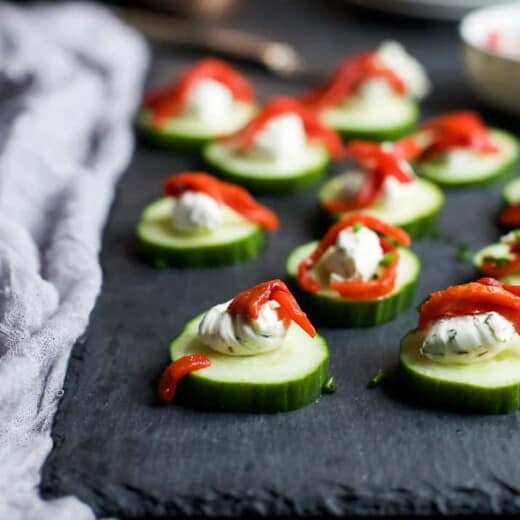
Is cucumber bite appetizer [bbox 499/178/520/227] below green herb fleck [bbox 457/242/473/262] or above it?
above

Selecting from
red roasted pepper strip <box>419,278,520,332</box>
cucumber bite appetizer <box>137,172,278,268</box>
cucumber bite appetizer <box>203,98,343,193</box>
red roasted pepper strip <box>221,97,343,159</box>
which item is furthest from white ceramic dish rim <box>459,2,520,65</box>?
red roasted pepper strip <box>419,278,520,332</box>

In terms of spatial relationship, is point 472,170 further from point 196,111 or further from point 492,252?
point 196,111

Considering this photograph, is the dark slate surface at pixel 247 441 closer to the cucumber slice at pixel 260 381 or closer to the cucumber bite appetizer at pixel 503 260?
the cucumber slice at pixel 260 381

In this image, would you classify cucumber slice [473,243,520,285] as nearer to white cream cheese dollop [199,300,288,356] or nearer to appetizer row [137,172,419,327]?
appetizer row [137,172,419,327]

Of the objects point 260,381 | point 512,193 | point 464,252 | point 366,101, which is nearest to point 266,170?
point 366,101

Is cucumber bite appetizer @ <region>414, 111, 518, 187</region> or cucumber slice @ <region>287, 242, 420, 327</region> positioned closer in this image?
cucumber slice @ <region>287, 242, 420, 327</region>

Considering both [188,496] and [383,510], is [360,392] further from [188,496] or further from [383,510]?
[188,496]

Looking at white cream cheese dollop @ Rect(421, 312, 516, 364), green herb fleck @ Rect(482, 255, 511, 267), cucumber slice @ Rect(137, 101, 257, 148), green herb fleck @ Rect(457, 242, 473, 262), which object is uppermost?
white cream cheese dollop @ Rect(421, 312, 516, 364)

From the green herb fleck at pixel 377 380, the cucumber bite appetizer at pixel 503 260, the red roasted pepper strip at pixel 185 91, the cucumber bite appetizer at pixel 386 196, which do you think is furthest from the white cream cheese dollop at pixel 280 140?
the green herb fleck at pixel 377 380
